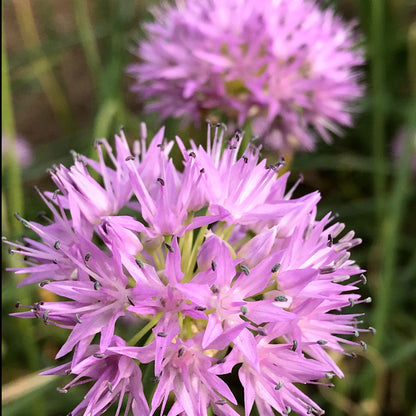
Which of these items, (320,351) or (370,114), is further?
(370,114)

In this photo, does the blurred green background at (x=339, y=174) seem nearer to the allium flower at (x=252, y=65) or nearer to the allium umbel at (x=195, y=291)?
the allium flower at (x=252, y=65)

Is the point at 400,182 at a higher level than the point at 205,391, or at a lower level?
higher

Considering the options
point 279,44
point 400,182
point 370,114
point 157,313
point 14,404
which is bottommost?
point 14,404

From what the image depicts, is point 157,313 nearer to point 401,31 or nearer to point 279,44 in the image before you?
point 279,44

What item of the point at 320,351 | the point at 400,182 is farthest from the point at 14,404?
the point at 400,182

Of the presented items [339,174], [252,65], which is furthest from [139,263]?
[339,174]

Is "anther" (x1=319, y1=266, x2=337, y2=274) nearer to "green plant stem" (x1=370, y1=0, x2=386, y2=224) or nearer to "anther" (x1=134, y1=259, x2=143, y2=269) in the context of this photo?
"anther" (x1=134, y1=259, x2=143, y2=269)
